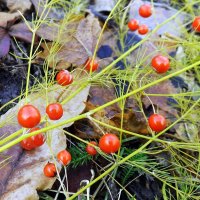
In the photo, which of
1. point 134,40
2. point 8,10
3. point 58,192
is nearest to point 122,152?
point 58,192

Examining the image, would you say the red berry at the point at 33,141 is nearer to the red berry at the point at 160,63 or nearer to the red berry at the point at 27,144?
the red berry at the point at 27,144

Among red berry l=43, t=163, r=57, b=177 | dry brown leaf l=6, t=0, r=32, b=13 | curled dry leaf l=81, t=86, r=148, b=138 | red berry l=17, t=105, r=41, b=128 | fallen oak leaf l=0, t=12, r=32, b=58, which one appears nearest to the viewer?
red berry l=17, t=105, r=41, b=128

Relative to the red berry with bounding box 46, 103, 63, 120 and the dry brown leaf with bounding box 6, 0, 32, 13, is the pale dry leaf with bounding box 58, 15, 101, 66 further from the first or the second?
the red berry with bounding box 46, 103, 63, 120

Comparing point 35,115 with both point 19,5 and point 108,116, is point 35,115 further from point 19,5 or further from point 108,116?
point 19,5

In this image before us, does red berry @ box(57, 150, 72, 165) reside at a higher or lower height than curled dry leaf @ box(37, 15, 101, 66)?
lower

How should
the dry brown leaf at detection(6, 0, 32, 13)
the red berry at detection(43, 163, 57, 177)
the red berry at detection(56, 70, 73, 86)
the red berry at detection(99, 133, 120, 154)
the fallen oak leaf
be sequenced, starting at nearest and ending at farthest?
the red berry at detection(99, 133, 120, 154) → the red berry at detection(43, 163, 57, 177) → the red berry at detection(56, 70, 73, 86) → the fallen oak leaf → the dry brown leaf at detection(6, 0, 32, 13)

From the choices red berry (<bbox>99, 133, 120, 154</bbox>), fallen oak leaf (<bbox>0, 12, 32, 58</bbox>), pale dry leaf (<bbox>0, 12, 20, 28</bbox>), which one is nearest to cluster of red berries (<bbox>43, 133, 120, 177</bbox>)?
red berry (<bbox>99, 133, 120, 154</bbox>)

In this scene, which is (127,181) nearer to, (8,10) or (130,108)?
(130,108)

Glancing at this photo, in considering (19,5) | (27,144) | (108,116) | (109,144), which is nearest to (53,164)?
(27,144)

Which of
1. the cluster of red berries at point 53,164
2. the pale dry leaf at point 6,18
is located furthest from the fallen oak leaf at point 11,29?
the cluster of red berries at point 53,164
